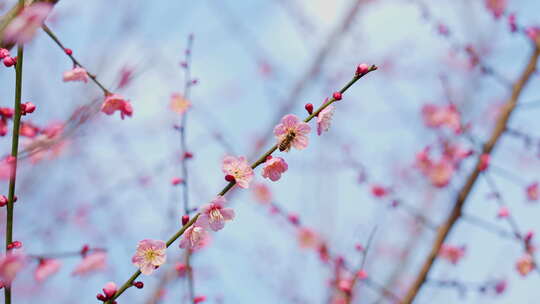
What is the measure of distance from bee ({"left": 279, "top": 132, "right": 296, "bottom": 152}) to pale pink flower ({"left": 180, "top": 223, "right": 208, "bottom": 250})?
0.33m

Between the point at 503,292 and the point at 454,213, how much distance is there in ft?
3.26

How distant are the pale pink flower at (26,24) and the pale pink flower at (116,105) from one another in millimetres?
380

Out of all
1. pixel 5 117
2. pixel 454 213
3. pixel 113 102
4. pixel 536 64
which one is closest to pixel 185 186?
pixel 113 102

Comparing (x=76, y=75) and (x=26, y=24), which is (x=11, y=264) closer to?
(x=26, y=24)

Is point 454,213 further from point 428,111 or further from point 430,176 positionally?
point 428,111

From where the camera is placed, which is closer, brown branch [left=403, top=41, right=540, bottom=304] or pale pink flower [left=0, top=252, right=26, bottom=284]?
pale pink flower [left=0, top=252, right=26, bottom=284]

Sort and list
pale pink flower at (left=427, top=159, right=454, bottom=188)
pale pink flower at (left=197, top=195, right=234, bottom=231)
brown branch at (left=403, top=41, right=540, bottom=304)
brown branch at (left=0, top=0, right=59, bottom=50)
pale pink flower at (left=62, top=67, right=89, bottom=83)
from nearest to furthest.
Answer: pale pink flower at (left=197, top=195, right=234, bottom=231) < brown branch at (left=0, top=0, right=59, bottom=50) < pale pink flower at (left=62, top=67, right=89, bottom=83) < brown branch at (left=403, top=41, right=540, bottom=304) < pale pink flower at (left=427, top=159, right=454, bottom=188)

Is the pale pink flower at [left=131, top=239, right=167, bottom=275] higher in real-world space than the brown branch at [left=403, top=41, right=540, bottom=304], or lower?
lower

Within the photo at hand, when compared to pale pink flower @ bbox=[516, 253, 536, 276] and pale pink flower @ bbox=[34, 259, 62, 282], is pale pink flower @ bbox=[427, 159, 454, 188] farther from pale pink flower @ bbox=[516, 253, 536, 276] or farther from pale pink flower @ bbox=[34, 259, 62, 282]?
pale pink flower @ bbox=[34, 259, 62, 282]

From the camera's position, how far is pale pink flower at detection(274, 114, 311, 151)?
5.23ft

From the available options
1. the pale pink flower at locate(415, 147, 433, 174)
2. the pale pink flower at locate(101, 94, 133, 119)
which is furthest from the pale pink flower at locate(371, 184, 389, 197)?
the pale pink flower at locate(101, 94, 133, 119)

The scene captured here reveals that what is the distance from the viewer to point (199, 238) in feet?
5.14

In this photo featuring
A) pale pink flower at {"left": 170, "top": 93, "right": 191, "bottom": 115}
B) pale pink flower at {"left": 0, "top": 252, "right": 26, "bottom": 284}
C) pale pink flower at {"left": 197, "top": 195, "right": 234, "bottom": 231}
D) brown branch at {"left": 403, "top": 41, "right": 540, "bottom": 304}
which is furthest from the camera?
brown branch at {"left": 403, "top": 41, "right": 540, "bottom": 304}

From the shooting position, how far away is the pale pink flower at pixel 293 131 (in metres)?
1.59
